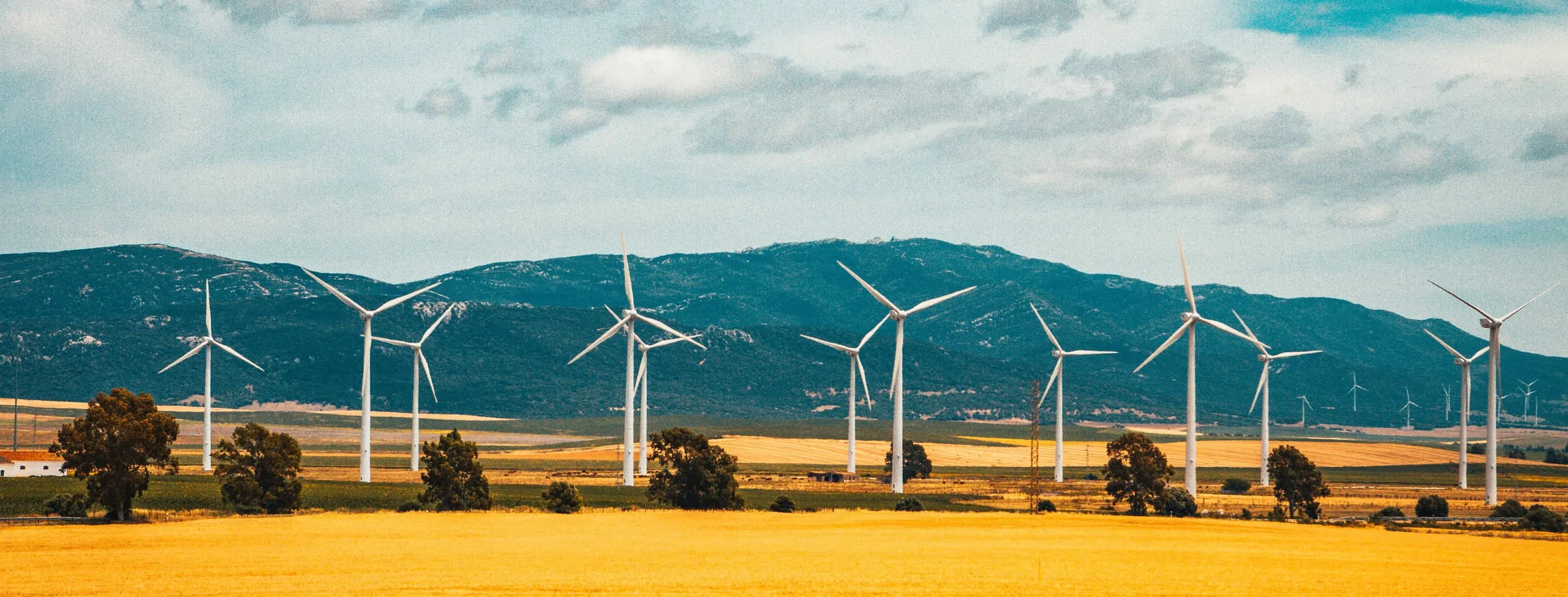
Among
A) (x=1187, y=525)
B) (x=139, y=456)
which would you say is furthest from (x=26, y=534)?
(x=1187, y=525)

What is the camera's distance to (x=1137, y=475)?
118 m

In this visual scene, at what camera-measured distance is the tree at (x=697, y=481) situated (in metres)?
117

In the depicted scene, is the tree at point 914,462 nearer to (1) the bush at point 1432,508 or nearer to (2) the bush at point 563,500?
(1) the bush at point 1432,508

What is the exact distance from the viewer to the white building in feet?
480

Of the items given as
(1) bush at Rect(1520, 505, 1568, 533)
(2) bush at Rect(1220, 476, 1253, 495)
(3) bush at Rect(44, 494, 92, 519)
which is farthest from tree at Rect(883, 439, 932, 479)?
(3) bush at Rect(44, 494, 92, 519)

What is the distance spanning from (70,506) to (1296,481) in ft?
294

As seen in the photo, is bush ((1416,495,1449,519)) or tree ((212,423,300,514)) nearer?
tree ((212,423,300,514))

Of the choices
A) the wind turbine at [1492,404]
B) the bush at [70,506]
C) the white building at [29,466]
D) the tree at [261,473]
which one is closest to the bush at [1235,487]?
the wind turbine at [1492,404]

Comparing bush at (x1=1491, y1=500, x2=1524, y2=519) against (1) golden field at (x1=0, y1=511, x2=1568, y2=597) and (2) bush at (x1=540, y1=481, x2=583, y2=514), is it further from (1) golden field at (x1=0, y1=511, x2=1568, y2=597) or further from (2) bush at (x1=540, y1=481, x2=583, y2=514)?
(2) bush at (x1=540, y1=481, x2=583, y2=514)

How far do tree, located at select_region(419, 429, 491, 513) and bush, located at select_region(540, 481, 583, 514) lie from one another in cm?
459

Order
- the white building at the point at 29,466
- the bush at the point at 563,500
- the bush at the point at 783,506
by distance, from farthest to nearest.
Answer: the white building at the point at 29,466
the bush at the point at 783,506
the bush at the point at 563,500

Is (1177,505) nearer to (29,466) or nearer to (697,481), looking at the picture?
(697,481)

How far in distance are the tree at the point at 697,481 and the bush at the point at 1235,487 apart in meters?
59.4

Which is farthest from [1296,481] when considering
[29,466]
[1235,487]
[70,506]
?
[29,466]
